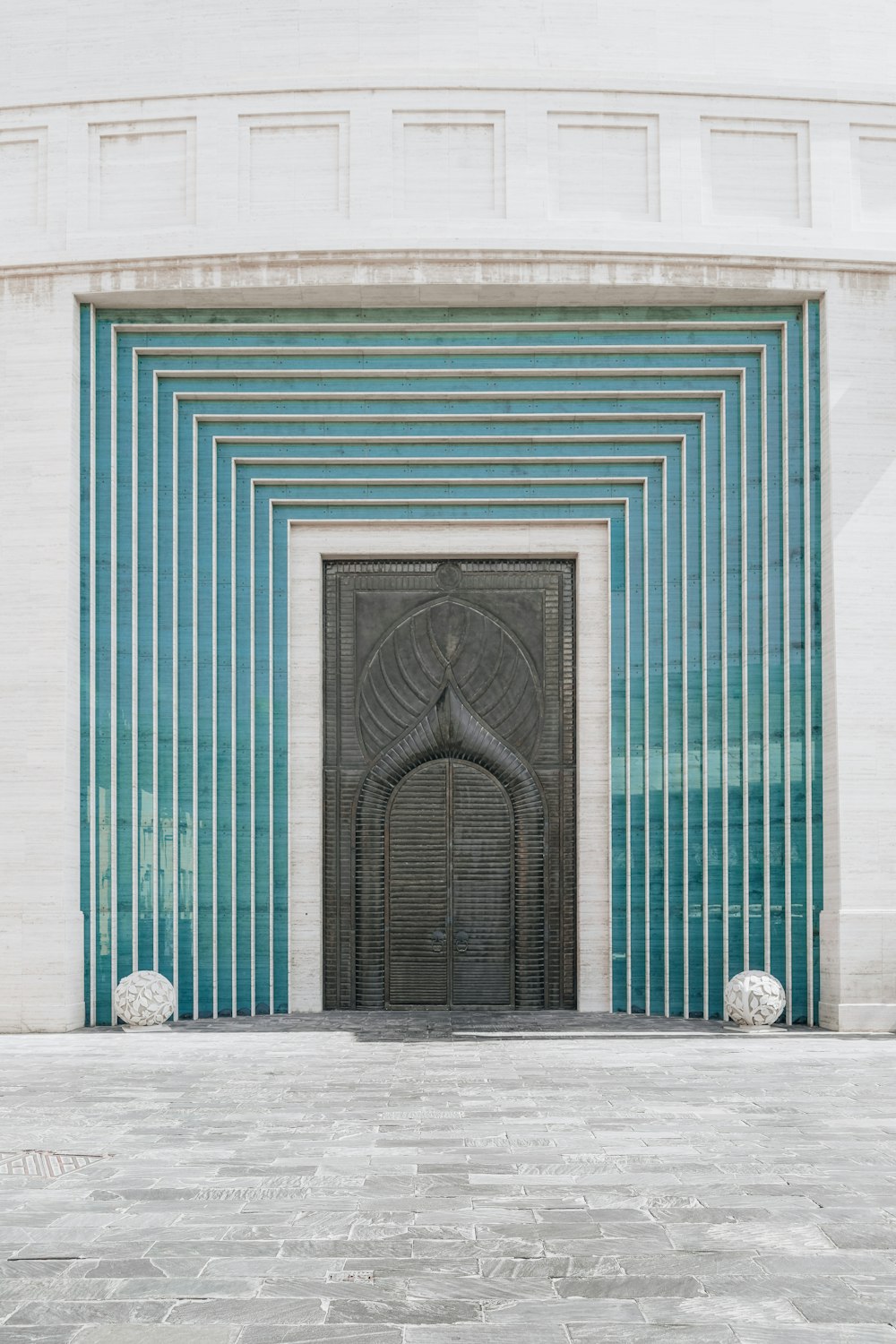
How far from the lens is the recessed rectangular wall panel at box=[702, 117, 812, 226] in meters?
12.9

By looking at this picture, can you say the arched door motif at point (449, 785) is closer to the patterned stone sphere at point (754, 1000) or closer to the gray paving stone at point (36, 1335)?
the patterned stone sphere at point (754, 1000)

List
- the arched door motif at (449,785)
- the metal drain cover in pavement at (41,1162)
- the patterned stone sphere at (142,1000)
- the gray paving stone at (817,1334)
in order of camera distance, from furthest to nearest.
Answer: the arched door motif at (449,785) < the patterned stone sphere at (142,1000) < the metal drain cover in pavement at (41,1162) < the gray paving stone at (817,1334)

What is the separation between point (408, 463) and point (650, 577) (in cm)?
259

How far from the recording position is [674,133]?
1287 cm

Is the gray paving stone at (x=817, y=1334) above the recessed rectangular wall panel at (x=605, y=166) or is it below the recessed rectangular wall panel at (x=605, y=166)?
below

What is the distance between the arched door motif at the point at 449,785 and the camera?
13.4 m

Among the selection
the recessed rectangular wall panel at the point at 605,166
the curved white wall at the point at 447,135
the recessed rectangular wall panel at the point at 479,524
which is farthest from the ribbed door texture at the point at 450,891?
the recessed rectangular wall panel at the point at 605,166

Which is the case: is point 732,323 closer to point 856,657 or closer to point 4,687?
point 856,657

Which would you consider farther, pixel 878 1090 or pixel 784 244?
pixel 784 244

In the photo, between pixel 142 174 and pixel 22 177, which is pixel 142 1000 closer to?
pixel 142 174

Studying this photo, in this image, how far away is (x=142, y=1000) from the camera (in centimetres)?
1226

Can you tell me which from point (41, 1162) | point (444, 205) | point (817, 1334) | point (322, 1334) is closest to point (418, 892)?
point (444, 205)

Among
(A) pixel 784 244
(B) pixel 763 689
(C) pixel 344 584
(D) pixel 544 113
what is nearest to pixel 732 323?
(A) pixel 784 244

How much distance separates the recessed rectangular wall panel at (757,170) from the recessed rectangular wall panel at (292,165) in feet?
11.2
